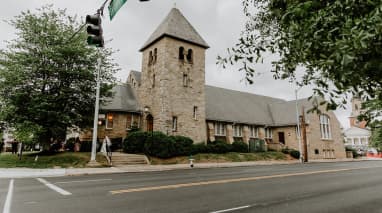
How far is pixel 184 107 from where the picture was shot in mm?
27594

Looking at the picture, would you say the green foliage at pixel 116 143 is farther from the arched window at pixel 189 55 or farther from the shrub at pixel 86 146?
the arched window at pixel 189 55

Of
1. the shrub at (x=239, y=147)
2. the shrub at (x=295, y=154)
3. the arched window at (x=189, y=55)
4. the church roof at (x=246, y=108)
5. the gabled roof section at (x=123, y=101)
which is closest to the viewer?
the gabled roof section at (x=123, y=101)

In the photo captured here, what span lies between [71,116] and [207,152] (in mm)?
13381

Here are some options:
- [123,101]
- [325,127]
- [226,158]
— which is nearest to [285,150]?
[325,127]

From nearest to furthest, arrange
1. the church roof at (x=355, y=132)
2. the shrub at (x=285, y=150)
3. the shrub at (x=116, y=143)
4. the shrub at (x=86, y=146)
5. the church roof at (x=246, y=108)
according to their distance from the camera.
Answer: the shrub at (x=86, y=146) < the shrub at (x=116, y=143) < the shrub at (x=285, y=150) < the church roof at (x=246, y=108) < the church roof at (x=355, y=132)

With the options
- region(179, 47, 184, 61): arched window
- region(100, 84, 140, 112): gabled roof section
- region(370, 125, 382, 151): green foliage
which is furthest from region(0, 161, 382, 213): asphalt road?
region(179, 47, 184, 61): arched window

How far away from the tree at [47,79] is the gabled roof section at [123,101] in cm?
499

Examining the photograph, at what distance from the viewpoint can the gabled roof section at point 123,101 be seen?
2806 cm

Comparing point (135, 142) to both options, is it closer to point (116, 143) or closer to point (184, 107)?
point (116, 143)

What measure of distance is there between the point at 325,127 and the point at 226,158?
70.8 feet

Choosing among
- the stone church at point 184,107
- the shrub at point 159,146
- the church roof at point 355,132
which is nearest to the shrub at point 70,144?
the stone church at point 184,107

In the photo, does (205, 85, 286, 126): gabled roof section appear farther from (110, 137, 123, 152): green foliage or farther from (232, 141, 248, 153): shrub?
(110, 137, 123, 152): green foliage

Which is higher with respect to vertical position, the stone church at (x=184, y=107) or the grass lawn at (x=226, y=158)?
the stone church at (x=184, y=107)

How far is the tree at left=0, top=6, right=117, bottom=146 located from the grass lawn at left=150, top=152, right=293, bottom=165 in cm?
800
